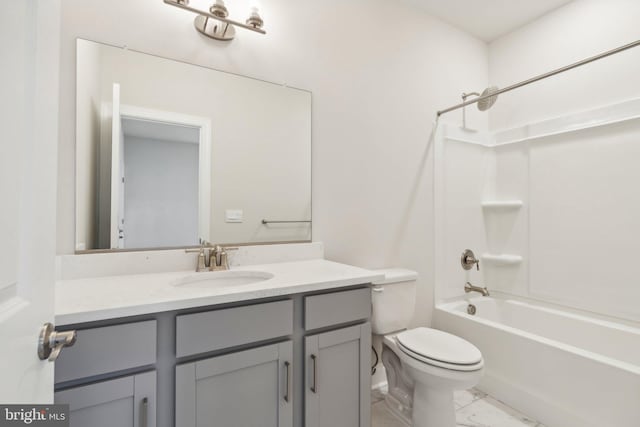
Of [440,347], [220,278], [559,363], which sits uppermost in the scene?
[220,278]

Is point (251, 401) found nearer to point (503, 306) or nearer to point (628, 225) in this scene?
point (503, 306)

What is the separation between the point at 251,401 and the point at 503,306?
2195 millimetres

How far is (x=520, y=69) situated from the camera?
248 cm

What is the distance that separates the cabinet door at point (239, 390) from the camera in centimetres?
96

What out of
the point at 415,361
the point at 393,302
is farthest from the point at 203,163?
the point at 415,361

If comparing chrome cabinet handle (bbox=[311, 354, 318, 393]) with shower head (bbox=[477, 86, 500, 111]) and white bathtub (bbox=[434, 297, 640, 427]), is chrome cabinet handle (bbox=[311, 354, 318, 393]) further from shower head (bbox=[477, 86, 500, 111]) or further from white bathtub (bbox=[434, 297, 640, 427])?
shower head (bbox=[477, 86, 500, 111])

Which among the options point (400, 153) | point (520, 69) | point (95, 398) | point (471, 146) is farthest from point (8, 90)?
point (520, 69)

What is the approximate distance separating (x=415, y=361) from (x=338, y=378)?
46 cm

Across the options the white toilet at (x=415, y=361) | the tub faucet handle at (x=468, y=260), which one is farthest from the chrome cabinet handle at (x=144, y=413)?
the tub faucet handle at (x=468, y=260)

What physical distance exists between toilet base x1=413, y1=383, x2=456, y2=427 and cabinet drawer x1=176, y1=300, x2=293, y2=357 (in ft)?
2.98

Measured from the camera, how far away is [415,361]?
1.51 metres

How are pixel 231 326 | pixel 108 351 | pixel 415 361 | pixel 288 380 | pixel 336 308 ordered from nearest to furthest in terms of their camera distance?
pixel 108 351, pixel 231 326, pixel 288 380, pixel 336 308, pixel 415 361

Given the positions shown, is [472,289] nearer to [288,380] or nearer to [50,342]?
[288,380]

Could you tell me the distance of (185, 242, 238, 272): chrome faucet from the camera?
1.43 meters
